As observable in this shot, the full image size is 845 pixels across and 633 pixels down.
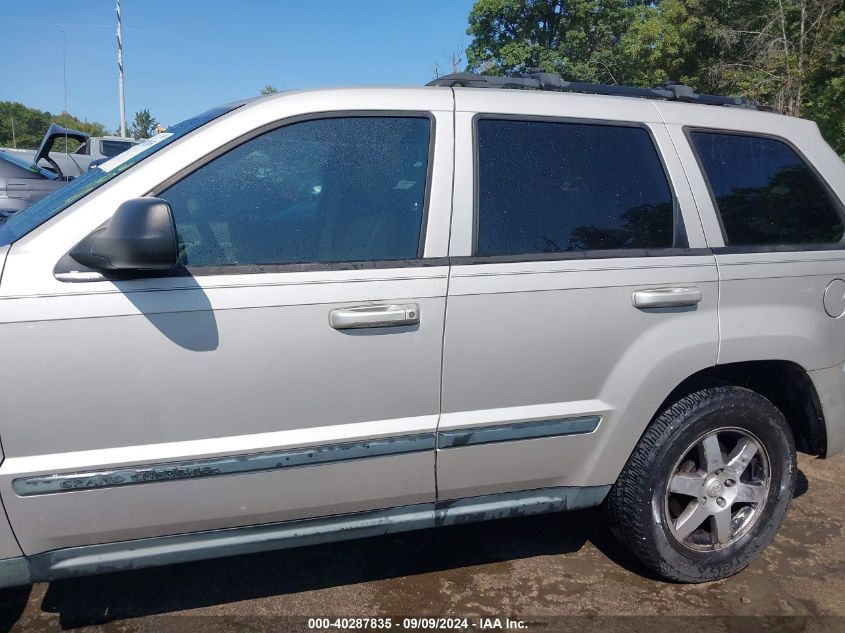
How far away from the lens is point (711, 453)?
2969mm

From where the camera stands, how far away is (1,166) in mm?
7352

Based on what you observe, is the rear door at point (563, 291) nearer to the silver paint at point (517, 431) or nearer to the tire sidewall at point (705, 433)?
the silver paint at point (517, 431)

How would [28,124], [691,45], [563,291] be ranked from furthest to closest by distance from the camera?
[28,124] < [691,45] < [563,291]

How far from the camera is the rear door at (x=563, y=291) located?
2.56 meters

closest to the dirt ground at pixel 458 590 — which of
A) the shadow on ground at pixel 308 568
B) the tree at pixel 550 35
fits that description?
the shadow on ground at pixel 308 568

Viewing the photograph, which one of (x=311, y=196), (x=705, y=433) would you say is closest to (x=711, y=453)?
(x=705, y=433)

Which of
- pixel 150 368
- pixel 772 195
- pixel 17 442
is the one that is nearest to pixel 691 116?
pixel 772 195

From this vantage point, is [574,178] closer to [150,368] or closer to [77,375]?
[150,368]

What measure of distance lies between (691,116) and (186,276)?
2121 mm

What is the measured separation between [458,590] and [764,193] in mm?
2106

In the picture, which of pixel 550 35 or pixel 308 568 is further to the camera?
pixel 550 35

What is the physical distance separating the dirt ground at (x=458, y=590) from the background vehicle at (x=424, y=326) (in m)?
0.21

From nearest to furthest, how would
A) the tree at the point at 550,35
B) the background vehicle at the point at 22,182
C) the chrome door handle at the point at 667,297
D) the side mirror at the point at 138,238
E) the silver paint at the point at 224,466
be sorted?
1. the side mirror at the point at 138,238
2. the silver paint at the point at 224,466
3. the chrome door handle at the point at 667,297
4. the background vehicle at the point at 22,182
5. the tree at the point at 550,35

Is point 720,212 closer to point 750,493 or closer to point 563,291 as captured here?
point 563,291
